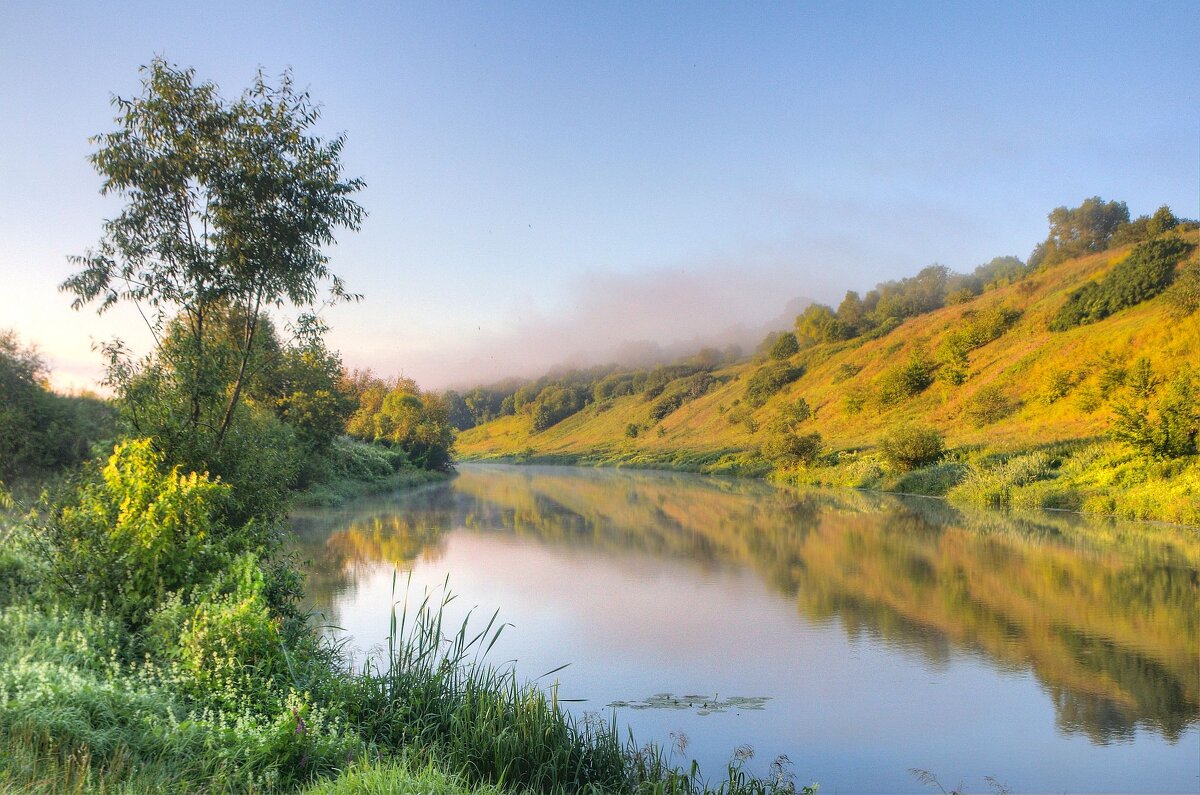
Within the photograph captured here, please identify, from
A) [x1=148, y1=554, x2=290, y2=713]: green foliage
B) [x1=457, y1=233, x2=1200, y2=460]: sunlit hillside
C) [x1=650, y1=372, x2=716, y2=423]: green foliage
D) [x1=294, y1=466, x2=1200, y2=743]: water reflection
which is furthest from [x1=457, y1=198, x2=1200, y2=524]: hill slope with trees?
[x1=148, y1=554, x2=290, y2=713]: green foliage

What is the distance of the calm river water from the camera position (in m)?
6.54

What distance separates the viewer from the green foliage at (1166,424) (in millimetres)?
21078

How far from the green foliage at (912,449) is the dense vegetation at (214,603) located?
90.6 ft

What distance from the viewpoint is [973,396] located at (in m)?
46.3

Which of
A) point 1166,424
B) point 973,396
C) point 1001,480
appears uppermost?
point 973,396

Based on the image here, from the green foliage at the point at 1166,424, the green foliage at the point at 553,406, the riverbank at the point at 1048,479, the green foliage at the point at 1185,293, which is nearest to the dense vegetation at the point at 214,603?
the riverbank at the point at 1048,479

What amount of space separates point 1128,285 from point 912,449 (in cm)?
2671

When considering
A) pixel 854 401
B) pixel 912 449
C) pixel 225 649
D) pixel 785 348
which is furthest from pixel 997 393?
pixel 785 348

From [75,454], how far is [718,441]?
6307 cm

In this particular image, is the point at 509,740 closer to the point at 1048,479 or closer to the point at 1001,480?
the point at 1001,480

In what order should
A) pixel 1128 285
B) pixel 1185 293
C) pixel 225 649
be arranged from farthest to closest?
pixel 1128 285
pixel 1185 293
pixel 225 649

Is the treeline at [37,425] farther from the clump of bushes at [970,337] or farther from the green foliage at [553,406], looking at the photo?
the green foliage at [553,406]

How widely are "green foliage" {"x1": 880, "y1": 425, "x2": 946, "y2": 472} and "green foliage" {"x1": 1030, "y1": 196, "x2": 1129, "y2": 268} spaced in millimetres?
62659

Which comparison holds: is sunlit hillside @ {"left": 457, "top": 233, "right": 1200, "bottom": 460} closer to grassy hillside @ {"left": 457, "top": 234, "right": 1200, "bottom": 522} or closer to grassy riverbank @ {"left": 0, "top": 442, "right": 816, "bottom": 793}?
grassy hillside @ {"left": 457, "top": 234, "right": 1200, "bottom": 522}
